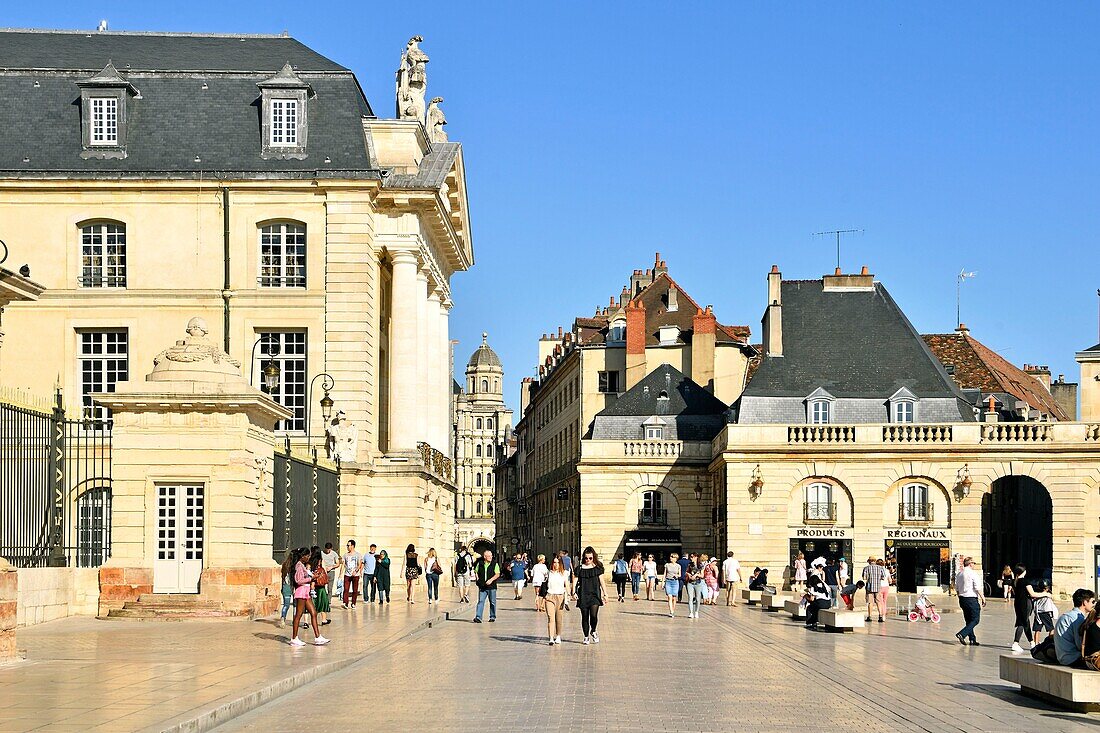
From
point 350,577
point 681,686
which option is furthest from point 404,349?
point 681,686

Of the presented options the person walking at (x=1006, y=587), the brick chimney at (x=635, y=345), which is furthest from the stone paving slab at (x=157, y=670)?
the brick chimney at (x=635, y=345)

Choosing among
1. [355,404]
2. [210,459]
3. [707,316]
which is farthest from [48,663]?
[707,316]

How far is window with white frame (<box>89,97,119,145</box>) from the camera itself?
141 feet

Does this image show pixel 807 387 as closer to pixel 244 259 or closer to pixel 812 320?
pixel 812 320

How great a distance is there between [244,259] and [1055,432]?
1271 inches

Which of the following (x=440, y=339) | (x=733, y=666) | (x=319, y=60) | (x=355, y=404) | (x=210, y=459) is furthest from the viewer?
(x=440, y=339)

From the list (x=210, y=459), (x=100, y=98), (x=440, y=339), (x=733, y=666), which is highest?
(x=100, y=98)

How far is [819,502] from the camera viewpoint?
201ft

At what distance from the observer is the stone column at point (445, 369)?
177ft

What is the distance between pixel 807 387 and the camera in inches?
2552

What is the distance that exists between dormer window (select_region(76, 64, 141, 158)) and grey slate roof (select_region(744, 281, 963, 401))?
29.4 m

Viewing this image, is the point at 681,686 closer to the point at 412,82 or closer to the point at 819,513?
the point at 412,82

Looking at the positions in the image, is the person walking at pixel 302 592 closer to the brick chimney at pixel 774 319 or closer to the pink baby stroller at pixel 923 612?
the pink baby stroller at pixel 923 612

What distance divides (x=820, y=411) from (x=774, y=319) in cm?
462
